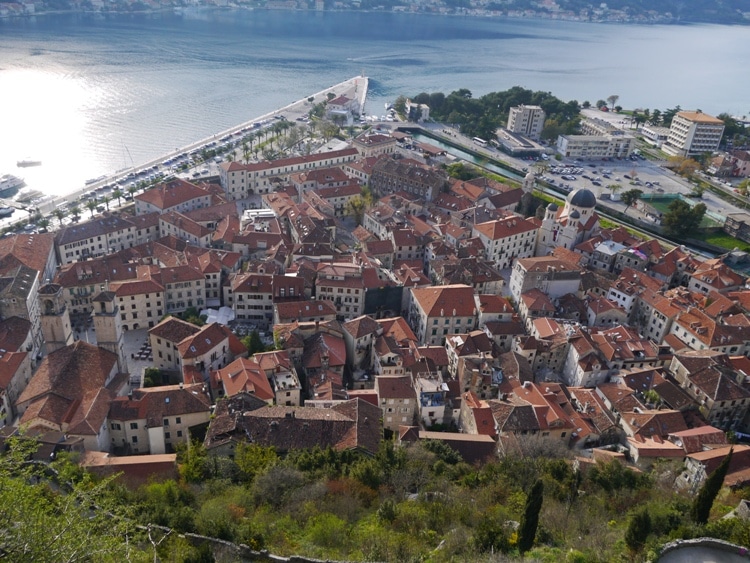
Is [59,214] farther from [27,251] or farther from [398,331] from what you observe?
[398,331]

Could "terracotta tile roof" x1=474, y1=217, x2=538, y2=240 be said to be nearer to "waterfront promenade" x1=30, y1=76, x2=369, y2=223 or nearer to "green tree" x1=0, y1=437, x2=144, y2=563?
"waterfront promenade" x1=30, y1=76, x2=369, y2=223

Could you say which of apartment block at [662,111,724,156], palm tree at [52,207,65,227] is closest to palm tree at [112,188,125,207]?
palm tree at [52,207,65,227]

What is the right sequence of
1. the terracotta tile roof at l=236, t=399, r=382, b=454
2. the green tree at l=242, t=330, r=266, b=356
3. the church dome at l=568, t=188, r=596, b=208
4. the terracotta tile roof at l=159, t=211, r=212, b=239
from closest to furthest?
the terracotta tile roof at l=236, t=399, r=382, b=454, the green tree at l=242, t=330, r=266, b=356, the terracotta tile roof at l=159, t=211, r=212, b=239, the church dome at l=568, t=188, r=596, b=208

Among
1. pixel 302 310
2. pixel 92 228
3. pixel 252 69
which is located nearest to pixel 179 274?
pixel 302 310

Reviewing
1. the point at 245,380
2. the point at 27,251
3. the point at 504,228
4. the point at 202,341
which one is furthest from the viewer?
the point at 504,228

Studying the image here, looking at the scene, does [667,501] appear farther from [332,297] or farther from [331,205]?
[331,205]

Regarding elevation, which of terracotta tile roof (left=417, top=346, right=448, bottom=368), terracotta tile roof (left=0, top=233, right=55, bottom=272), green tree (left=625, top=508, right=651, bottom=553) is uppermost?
green tree (left=625, top=508, right=651, bottom=553)

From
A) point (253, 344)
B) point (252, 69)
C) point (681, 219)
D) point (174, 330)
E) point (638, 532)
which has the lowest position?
point (253, 344)

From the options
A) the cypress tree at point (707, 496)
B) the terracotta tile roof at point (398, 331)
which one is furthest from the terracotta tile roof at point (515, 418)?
the cypress tree at point (707, 496)
